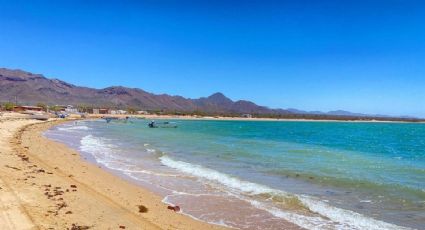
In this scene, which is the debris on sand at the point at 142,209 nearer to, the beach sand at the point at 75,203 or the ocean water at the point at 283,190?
the beach sand at the point at 75,203

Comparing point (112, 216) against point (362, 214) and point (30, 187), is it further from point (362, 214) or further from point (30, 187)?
point (362, 214)

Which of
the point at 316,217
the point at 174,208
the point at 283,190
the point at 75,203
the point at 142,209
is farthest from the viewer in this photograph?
the point at 283,190

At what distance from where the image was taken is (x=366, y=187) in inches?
675

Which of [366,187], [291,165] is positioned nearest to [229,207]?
[366,187]

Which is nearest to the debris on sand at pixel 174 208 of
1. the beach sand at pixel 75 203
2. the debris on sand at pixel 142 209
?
the beach sand at pixel 75 203

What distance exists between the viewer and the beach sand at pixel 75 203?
31.1 feet

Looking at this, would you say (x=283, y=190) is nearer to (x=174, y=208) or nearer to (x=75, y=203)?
(x=174, y=208)

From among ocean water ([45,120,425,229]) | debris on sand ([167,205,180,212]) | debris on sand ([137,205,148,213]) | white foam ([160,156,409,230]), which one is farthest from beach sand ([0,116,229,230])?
white foam ([160,156,409,230])

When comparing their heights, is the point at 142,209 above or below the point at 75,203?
below

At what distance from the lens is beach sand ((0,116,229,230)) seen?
9.49 meters

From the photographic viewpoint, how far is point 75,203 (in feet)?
37.4

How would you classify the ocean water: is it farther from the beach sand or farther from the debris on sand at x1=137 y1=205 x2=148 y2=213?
the debris on sand at x1=137 y1=205 x2=148 y2=213

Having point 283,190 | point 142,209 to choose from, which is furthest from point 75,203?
point 283,190

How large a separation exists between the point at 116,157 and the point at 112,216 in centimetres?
1541
